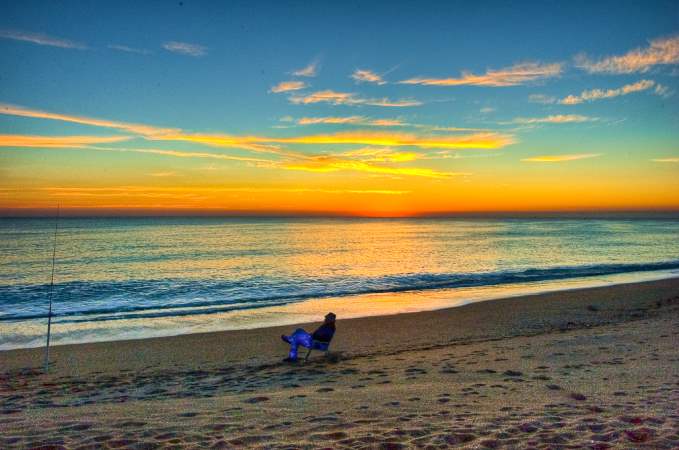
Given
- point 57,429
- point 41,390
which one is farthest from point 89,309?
point 57,429

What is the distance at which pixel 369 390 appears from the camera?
8.05 metres

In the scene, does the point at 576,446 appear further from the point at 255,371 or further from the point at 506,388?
the point at 255,371

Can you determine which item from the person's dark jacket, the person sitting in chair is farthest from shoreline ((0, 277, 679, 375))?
the person's dark jacket

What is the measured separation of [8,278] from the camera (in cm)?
2905

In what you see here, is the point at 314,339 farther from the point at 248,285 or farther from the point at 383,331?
the point at 248,285

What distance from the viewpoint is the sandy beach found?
5.66 metres

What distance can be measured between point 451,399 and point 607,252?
4811cm

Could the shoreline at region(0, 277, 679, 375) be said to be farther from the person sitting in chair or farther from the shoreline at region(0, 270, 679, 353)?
the person sitting in chair

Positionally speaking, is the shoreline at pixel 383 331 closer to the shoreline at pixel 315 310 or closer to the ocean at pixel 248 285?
the shoreline at pixel 315 310

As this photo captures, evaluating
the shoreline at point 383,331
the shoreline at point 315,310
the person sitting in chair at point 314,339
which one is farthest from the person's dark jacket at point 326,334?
the shoreline at point 315,310

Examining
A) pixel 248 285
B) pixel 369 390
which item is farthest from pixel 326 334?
pixel 248 285

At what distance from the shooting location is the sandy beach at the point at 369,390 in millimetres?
5660

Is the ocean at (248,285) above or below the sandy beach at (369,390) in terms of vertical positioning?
below

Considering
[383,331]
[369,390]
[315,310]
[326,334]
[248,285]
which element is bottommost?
[248,285]
